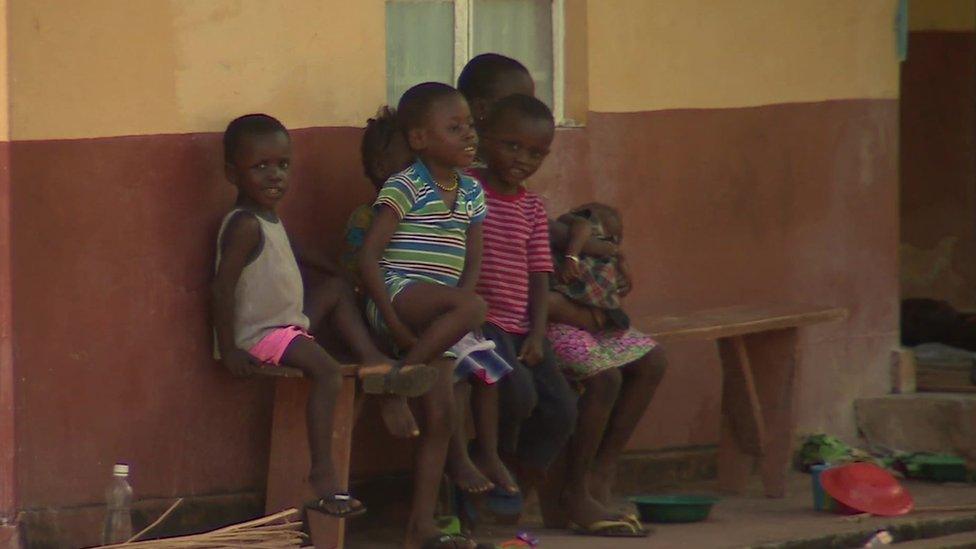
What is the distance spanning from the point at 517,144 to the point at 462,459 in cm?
103

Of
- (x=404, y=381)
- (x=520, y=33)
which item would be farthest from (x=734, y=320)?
(x=404, y=381)

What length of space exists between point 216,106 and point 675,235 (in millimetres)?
2129

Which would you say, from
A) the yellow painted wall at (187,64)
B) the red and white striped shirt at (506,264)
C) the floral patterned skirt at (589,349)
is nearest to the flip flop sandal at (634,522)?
the floral patterned skirt at (589,349)

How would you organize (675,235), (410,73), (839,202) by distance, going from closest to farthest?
(410,73)
(675,235)
(839,202)

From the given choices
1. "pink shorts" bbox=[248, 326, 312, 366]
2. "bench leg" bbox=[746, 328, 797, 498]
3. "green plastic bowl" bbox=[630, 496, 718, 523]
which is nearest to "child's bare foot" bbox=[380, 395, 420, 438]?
"pink shorts" bbox=[248, 326, 312, 366]

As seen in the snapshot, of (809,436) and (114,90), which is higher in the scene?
(114,90)

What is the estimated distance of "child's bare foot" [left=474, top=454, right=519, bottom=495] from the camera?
6.09 meters

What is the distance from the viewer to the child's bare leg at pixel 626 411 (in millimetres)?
6578

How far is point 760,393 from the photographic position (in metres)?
7.46

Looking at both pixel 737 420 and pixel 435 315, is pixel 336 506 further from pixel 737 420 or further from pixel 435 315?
pixel 737 420

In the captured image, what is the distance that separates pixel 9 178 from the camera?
5598mm

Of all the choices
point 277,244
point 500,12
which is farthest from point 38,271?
point 500,12

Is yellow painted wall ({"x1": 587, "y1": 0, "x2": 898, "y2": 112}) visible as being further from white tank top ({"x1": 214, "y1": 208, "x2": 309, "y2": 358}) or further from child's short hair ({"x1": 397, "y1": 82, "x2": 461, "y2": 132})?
white tank top ({"x1": 214, "y1": 208, "x2": 309, "y2": 358})

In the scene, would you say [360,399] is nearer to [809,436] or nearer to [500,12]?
[500,12]
